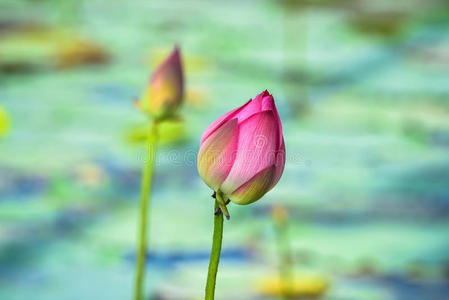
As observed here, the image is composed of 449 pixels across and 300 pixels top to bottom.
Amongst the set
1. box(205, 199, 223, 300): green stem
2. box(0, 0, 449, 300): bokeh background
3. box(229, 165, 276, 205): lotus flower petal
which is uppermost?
box(0, 0, 449, 300): bokeh background

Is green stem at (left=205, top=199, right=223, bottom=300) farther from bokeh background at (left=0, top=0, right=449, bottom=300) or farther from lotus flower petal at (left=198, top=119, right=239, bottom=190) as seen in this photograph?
bokeh background at (left=0, top=0, right=449, bottom=300)

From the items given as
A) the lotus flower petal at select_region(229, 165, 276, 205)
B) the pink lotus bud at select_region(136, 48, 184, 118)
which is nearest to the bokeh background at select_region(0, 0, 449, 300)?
the pink lotus bud at select_region(136, 48, 184, 118)

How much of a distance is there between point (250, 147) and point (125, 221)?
632mm

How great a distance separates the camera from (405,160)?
116 cm

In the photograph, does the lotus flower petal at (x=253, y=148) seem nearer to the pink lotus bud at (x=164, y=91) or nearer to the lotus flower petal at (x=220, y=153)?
the lotus flower petal at (x=220, y=153)

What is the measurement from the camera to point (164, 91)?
59 cm

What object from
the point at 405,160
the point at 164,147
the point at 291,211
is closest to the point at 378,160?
the point at 405,160

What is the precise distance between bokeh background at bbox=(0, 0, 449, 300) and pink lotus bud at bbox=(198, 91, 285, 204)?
0.45 metres

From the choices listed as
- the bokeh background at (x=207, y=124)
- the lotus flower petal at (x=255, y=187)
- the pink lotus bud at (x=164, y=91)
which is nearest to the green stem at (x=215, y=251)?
the lotus flower petal at (x=255, y=187)

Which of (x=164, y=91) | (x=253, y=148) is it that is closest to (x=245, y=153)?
(x=253, y=148)

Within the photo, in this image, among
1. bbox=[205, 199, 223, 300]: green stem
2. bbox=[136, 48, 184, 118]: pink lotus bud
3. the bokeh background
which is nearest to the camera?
bbox=[205, 199, 223, 300]: green stem

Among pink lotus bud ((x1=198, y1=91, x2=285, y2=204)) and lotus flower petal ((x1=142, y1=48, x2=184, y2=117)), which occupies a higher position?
lotus flower petal ((x1=142, y1=48, x2=184, y2=117))

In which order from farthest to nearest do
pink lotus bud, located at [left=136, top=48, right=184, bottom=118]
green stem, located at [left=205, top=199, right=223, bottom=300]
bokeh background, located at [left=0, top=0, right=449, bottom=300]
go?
bokeh background, located at [left=0, top=0, right=449, bottom=300] → pink lotus bud, located at [left=136, top=48, right=184, bottom=118] → green stem, located at [left=205, top=199, right=223, bottom=300]

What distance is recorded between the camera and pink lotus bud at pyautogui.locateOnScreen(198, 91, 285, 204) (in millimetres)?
376
